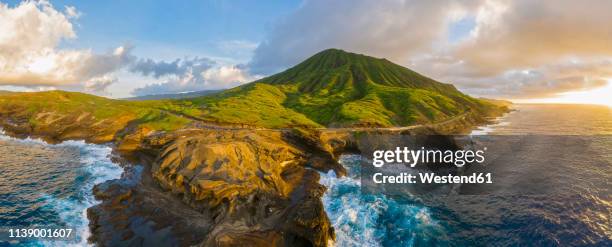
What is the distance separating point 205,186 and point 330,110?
12456 cm

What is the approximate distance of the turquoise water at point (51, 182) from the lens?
45125 mm

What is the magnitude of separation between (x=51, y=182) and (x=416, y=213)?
7500cm

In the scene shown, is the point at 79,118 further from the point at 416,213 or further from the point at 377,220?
the point at 416,213

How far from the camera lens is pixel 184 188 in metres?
54.8

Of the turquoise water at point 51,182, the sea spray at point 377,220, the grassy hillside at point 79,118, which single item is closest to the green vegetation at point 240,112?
the grassy hillside at point 79,118

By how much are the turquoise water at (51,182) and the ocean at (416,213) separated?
17 cm

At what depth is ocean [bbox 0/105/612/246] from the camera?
4184 cm

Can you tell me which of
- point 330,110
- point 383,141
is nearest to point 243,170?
point 383,141

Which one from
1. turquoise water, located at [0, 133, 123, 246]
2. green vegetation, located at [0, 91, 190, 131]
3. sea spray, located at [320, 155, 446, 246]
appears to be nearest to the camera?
sea spray, located at [320, 155, 446, 246]

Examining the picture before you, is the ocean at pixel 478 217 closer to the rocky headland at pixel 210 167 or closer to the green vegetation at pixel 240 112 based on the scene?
the rocky headland at pixel 210 167

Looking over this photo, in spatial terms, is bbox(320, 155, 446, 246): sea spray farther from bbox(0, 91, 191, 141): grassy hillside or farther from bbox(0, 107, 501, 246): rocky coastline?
bbox(0, 91, 191, 141): grassy hillside

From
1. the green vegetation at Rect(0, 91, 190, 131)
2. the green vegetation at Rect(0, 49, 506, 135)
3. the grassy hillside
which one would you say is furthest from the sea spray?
the grassy hillside

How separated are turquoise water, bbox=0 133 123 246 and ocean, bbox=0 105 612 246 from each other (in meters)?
0.17

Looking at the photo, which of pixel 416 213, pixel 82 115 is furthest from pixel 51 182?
pixel 82 115
